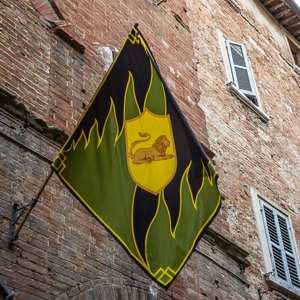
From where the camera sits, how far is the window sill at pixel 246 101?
12102 mm

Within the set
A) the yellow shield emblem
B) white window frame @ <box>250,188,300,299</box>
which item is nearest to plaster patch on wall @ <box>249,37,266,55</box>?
white window frame @ <box>250,188,300,299</box>

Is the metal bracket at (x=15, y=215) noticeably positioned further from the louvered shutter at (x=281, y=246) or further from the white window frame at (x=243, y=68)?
the white window frame at (x=243, y=68)

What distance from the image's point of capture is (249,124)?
39.5 feet

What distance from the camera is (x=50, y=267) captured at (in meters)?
6.18

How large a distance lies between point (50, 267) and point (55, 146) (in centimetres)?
139

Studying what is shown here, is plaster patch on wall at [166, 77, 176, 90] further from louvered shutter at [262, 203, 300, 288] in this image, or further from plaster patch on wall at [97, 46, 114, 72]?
louvered shutter at [262, 203, 300, 288]

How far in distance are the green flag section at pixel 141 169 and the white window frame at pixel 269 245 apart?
382cm

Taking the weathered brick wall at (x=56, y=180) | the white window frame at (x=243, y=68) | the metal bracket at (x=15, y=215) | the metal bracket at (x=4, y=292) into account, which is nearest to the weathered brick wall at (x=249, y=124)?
the white window frame at (x=243, y=68)

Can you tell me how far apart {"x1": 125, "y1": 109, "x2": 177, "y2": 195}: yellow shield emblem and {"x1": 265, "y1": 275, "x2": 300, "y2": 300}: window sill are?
158 inches

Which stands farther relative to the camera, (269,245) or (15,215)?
(269,245)

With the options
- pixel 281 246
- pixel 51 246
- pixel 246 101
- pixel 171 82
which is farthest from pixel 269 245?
pixel 51 246

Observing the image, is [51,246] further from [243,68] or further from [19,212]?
[243,68]

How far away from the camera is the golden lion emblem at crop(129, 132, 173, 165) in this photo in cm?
618

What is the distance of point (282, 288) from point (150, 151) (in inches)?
175
